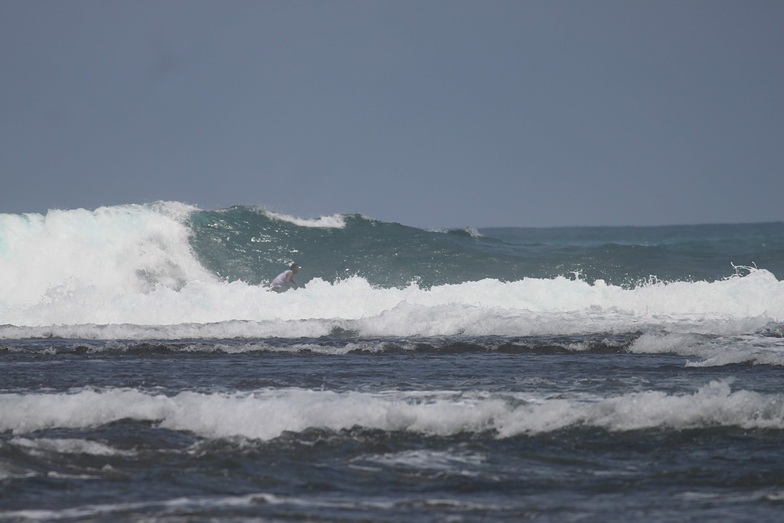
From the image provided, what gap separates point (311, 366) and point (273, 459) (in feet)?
21.6

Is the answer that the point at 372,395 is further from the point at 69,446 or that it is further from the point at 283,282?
the point at 283,282

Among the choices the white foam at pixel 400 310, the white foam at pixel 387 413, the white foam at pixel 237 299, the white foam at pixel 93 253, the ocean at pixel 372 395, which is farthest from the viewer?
the white foam at pixel 93 253

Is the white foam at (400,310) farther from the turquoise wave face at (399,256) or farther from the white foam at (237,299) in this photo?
the turquoise wave face at (399,256)

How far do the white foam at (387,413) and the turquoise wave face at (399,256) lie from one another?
796 inches

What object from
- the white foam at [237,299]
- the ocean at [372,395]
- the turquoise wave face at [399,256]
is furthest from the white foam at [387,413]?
the turquoise wave face at [399,256]

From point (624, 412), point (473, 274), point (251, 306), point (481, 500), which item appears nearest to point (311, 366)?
point (624, 412)

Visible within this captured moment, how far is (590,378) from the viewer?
12906 mm

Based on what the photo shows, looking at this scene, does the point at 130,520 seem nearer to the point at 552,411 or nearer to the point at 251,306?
the point at 552,411

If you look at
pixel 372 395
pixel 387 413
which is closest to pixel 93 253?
pixel 372 395

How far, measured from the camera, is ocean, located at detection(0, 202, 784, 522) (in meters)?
7.22

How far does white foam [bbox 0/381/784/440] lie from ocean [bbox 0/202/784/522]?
0.09 ft

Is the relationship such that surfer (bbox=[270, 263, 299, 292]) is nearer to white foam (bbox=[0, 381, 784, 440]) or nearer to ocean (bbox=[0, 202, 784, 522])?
ocean (bbox=[0, 202, 784, 522])

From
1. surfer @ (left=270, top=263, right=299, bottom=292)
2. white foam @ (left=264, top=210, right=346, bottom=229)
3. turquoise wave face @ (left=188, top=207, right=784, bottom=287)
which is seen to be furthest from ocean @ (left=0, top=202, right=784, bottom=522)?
white foam @ (left=264, top=210, right=346, bottom=229)

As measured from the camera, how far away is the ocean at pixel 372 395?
7223mm
